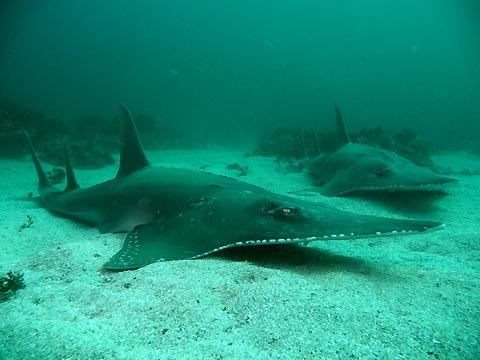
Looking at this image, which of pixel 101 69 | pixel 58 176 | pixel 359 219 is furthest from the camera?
pixel 101 69

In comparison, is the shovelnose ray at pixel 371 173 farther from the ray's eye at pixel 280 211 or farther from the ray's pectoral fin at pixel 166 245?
the ray's pectoral fin at pixel 166 245

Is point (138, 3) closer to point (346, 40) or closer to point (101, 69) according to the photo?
point (101, 69)

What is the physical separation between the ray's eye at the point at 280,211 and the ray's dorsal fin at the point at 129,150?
11.5ft

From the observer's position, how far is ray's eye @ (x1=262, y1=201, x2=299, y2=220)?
118 inches

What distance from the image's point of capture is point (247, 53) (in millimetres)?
126812

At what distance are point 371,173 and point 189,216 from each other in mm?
4603

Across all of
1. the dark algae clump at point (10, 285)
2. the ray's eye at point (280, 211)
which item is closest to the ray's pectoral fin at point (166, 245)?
the ray's eye at point (280, 211)

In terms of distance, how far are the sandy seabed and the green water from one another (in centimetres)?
8196

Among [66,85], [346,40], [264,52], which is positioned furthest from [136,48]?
[346,40]

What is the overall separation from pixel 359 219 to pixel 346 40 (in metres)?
139

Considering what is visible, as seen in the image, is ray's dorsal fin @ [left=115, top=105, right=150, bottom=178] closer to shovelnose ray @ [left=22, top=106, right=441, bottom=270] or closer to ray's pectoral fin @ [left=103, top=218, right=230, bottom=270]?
shovelnose ray @ [left=22, top=106, right=441, bottom=270]

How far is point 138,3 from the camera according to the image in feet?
357

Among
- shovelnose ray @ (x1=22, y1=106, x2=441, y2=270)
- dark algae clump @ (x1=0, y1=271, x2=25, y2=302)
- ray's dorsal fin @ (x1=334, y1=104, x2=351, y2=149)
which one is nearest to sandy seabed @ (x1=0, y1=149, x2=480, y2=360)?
dark algae clump @ (x1=0, y1=271, x2=25, y2=302)

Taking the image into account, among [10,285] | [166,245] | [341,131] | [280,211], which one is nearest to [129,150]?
[166,245]
